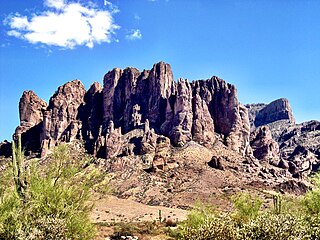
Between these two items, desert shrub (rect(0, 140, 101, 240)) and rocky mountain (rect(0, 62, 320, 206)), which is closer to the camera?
desert shrub (rect(0, 140, 101, 240))

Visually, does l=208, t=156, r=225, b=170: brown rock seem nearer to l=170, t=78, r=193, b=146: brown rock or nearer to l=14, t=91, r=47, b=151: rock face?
l=170, t=78, r=193, b=146: brown rock

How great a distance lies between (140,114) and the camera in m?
138

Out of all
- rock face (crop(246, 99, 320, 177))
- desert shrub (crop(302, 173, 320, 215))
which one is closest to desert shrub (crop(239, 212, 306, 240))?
desert shrub (crop(302, 173, 320, 215))

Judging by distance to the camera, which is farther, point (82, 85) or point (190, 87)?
point (82, 85)

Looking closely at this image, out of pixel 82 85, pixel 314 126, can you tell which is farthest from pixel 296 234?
pixel 314 126

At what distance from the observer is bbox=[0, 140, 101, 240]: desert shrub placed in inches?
950

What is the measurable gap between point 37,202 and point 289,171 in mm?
116880

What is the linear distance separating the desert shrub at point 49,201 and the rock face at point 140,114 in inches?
3411

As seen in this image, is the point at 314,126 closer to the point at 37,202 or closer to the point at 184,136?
the point at 184,136

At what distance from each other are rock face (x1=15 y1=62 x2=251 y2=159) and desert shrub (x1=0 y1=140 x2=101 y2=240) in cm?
8663

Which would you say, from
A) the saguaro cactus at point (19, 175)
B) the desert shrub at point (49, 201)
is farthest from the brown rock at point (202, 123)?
the saguaro cactus at point (19, 175)

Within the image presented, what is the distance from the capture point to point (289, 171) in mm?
132375

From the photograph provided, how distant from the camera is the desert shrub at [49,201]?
24125mm

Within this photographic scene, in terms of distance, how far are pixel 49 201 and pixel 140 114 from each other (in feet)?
366
